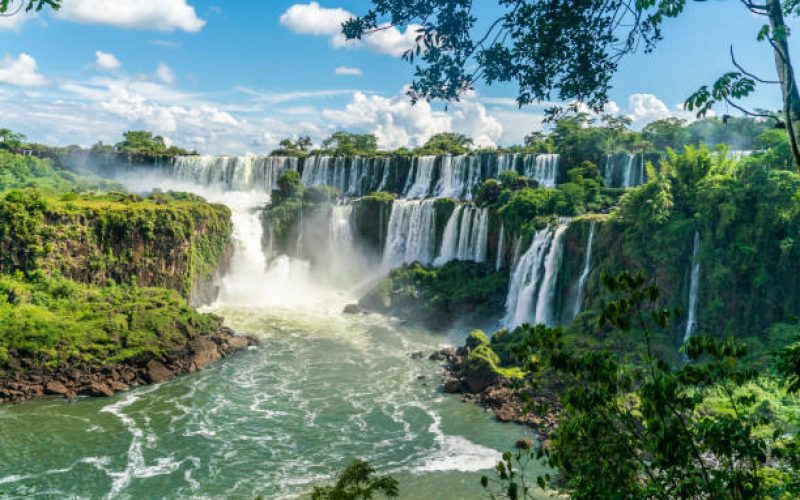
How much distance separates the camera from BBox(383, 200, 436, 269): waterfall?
36.6 metres

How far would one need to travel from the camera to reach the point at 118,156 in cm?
5350

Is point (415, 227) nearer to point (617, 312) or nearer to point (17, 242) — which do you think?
point (17, 242)

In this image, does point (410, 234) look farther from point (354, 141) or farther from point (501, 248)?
point (354, 141)

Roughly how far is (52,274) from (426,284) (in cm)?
1924

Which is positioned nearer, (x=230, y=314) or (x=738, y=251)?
(x=738, y=251)

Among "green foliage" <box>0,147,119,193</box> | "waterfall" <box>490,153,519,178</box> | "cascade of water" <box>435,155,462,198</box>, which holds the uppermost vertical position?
"waterfall" <box>490,153,519,178</box>

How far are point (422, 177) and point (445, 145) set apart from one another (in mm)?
12425

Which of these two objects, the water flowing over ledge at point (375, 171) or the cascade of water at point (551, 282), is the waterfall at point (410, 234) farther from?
the cascade of water at point (551, 282)

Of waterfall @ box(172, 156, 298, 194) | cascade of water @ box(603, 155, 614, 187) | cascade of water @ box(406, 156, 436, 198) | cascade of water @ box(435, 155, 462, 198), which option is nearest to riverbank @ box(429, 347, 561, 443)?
cascade of water @ box(603, 155, 614, 187)

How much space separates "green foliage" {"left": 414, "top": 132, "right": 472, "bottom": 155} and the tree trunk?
143 ft

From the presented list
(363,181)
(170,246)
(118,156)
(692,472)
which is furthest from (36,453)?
(118,156)

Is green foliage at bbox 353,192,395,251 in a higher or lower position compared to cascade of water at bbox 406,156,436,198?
lower

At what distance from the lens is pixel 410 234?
123 ft

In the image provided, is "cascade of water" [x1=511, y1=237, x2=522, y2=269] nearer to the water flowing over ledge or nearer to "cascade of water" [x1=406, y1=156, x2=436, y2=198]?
the water flowing over ledge
